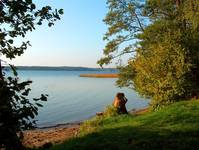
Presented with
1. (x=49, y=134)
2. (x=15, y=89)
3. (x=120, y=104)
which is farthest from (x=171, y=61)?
(x=15, y=89)

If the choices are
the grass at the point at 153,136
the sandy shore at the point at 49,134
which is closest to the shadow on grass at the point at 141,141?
the grass at the point at 153,136

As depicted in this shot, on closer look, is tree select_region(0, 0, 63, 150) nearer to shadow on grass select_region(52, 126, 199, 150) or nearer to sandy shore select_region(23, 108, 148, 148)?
shadow on grass select_region(52, 126, 199, 150)

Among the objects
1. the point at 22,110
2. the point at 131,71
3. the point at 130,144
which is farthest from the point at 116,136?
the point at 131,71

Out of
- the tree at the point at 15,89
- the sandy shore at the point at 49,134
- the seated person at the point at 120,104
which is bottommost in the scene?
the sandy shore at the point at 49,134

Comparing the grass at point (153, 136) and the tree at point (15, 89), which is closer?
the tree at point (15, 89)

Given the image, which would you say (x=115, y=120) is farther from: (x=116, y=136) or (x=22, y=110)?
(x=22, y=110)

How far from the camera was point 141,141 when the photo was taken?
489 inches

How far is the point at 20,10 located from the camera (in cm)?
528

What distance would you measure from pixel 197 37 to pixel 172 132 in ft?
50.5

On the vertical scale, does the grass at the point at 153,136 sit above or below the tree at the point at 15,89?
below

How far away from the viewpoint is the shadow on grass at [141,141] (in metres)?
11.7

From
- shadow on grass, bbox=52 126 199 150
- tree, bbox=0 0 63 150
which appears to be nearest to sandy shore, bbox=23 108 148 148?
shadow on grass, bbox=52 126 199 150

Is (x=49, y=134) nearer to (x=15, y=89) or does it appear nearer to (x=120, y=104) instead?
(x=120, y=104)

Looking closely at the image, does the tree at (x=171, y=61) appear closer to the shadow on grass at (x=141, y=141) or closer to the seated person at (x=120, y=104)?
the seated person at (x=120, y=104)
